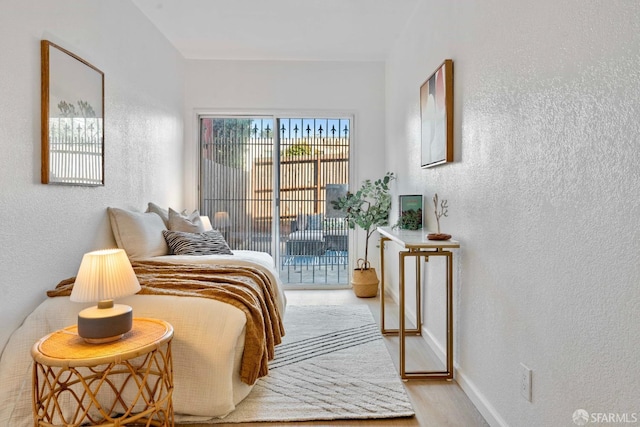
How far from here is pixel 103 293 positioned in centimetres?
180

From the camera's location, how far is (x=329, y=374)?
2.58 m

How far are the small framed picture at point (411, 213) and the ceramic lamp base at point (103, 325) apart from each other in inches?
87.2

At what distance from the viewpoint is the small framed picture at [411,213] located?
328cm

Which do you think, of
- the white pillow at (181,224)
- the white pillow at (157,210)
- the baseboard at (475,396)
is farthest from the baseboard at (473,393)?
the white pillow at (157,210)

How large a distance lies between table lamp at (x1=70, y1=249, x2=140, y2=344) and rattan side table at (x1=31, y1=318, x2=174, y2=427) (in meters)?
0.05

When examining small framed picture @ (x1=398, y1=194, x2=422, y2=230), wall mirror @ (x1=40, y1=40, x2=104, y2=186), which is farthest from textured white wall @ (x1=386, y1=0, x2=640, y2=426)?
wall mirror @ (x1=40, y1=40, x2=104, y2=186)

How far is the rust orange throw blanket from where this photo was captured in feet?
7.10

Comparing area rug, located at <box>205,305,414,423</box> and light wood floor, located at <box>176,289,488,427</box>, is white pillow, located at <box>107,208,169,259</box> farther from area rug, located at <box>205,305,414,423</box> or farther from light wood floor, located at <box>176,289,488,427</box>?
light wood floor, located at <box>176,289,488,427</box>

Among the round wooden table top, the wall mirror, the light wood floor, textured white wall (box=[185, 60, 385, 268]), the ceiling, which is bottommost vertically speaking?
the light wood floor

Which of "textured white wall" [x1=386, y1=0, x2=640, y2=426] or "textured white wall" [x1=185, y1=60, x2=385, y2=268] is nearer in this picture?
"textured white wall" [x1=386, y1=0, x2=640, y2=426]

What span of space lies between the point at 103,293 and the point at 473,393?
191cm

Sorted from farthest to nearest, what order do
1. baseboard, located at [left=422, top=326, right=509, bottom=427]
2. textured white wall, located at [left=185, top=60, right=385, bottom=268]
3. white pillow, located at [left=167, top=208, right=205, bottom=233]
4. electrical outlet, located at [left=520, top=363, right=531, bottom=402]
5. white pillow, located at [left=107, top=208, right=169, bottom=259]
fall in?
textured white wall, located at [left=185, top=60, right=385, bottom=268]
white pillow, located at [left=167, top=208, right=205, bottom=233]
white pillow, located at [left=107, top=208, right=169, bottom=259]
baseboard, located at [left=422, top=326, right=509, bottom=427]
electrical outlet, located at [left=520, top=363, right=531, bottom=402]

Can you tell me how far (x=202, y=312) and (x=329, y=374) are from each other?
96 cm

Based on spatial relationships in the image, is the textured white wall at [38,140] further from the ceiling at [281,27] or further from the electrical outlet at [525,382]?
the electrical outlet at [525,382]
